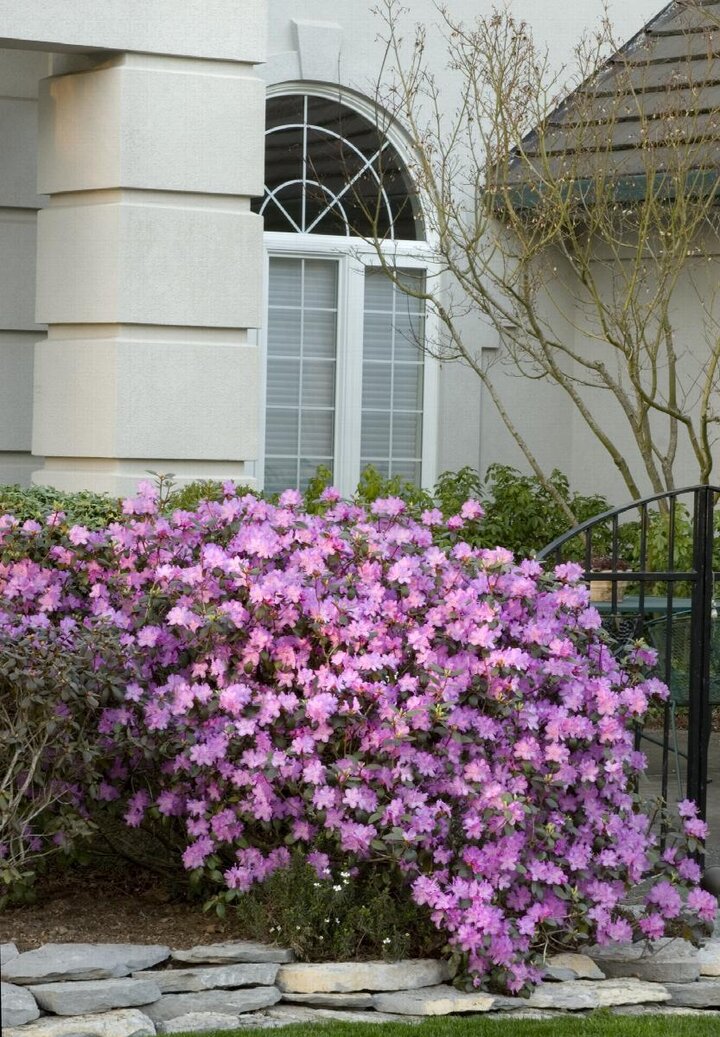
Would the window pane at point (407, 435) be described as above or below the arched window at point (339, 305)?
below

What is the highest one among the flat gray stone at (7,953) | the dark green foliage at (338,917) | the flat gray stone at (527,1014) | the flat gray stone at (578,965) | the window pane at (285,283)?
the window pane at (285,283)

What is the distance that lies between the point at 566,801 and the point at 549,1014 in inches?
27.2

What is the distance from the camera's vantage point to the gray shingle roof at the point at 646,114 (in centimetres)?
987

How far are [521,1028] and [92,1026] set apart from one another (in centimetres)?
128

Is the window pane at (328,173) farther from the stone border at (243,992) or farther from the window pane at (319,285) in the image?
the stone border at (243,992)

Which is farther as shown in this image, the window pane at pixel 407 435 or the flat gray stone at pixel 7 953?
the window pane at pixel 407 435

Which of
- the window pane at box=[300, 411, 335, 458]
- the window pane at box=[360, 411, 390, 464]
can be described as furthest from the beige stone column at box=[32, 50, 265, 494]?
the window pane at box=[360, 411, 390, 464]

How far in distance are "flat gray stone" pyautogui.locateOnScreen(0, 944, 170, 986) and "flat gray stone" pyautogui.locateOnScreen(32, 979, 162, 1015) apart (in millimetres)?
37

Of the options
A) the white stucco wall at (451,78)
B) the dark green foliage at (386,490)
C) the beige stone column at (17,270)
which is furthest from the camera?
the white stucco wall at (451,78)

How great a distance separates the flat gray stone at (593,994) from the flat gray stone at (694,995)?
1.6 inches

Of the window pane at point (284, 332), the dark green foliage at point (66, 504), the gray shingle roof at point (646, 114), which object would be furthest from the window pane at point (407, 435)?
the dark green foliage at point (66, 504)

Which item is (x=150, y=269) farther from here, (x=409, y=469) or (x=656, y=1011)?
(x=656, y=1011)

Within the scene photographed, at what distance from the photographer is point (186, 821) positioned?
5.29m

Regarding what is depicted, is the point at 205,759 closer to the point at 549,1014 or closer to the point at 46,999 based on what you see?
the point at 46,999
